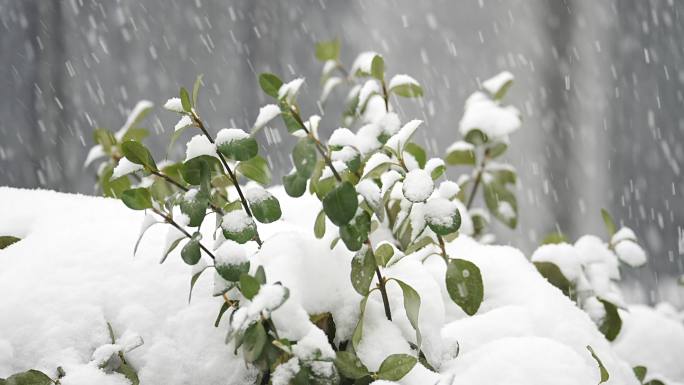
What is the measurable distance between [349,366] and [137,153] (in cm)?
39

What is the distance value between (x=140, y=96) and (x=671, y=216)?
4606 mm

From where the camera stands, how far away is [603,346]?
1107 millimetres

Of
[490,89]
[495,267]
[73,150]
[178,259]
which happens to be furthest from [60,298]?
[73,150]

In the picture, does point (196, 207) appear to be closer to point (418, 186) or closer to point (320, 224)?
point (320, 224)

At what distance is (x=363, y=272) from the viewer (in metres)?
0.89

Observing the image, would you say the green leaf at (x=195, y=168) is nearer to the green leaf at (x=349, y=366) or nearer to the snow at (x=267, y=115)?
the snow at (x=267, y=115)

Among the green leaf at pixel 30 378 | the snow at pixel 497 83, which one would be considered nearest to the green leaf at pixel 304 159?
the green leaf at pixel 30 378

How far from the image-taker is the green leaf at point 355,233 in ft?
2.80

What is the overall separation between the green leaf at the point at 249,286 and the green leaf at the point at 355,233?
13 centimetres

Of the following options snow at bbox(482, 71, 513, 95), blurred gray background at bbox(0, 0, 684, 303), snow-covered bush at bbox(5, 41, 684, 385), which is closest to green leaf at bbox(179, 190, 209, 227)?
snow-covered bush at bbox(5, 41, 684, 385)

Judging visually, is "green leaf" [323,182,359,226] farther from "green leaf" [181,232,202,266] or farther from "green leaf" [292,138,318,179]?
"green leaf" [181,232,202,266]

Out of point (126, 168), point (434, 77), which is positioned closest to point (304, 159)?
point (126, 168)

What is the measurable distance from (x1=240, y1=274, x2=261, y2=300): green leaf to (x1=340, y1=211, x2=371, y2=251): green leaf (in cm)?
13

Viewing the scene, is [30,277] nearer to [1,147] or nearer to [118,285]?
[118,285]
